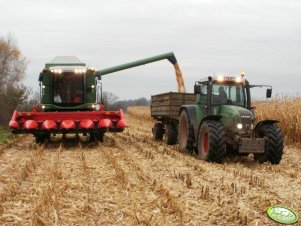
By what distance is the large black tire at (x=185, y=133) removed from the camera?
1118 cm

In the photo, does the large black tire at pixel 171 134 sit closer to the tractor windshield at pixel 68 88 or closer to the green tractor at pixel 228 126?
the green tractor at pixel 228 126

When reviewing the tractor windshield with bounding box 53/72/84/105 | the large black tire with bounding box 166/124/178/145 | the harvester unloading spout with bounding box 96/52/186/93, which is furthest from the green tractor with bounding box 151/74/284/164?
the harvester unloading spout with bounding box 96/52/186/93

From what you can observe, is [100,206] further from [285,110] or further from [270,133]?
[285,110]

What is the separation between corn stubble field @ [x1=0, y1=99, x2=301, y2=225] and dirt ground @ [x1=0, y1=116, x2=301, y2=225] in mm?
12

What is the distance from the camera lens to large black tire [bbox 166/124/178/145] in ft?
44.7

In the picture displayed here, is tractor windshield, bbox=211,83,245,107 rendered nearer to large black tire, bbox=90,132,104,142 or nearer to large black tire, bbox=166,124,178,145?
large black tire, bbox=166,124,178,145

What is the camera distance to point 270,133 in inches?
376

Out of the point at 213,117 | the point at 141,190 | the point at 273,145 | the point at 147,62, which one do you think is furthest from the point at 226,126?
the point at 147,62

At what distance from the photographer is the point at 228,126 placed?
992 centimetres

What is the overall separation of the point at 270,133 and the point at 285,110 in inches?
225

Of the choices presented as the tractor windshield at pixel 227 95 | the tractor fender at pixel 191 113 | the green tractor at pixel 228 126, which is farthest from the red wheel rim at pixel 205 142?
the tractor fender at pixel 191 113

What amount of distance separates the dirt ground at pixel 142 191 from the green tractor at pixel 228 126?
0.33m

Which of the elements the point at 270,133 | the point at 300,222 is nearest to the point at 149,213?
the point at 300,222

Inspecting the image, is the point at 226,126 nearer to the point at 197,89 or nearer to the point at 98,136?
the point at 197,89
